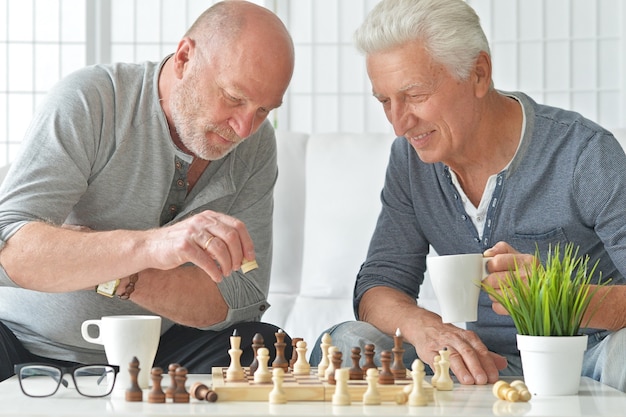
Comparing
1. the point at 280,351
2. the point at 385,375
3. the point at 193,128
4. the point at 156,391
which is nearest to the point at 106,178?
the point at 193,128

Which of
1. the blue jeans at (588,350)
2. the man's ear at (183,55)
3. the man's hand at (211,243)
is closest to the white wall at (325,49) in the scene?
the man's ear at (183,55)

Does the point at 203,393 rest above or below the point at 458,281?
below

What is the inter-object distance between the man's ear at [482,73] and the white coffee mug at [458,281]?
561 mm

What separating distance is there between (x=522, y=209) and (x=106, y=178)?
3.09 ft

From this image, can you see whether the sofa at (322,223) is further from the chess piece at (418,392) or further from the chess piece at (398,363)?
the chess piece at (418,392)

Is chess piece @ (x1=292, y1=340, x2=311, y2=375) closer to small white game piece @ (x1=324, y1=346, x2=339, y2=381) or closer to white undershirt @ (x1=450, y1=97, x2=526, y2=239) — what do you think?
small white game piece @ (x1=324, y1=346, x2=339, y2=381)

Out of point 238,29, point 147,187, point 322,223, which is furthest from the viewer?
point 322,223

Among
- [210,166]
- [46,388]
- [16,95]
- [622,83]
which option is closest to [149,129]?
[210,166]

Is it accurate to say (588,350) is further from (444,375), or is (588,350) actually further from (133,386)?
(133,386)

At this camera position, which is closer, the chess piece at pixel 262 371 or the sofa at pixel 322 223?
the chess piece at pixel 262 371

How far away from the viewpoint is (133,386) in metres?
1.44

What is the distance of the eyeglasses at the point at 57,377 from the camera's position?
1.52 m

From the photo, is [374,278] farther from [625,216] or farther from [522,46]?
[522,46]

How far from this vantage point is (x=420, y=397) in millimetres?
1395
